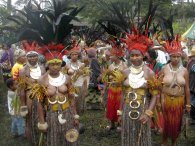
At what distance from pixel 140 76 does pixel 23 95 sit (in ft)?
6.83

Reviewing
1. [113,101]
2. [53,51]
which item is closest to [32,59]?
[53,51]

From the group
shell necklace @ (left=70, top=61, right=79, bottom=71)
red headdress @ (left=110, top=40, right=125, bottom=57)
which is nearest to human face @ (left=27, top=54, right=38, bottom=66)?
shell necklace @ (left=70, top=61, right=79, bottom=71)

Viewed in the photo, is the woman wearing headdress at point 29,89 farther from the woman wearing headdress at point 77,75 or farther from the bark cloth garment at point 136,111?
the bark cloth garment at point 136,111

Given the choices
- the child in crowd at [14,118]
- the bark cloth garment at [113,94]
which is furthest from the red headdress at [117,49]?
the child in crowd at [14,118]

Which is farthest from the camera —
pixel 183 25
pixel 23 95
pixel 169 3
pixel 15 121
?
pixel 183 25

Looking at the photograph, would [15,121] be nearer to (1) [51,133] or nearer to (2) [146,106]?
(1) [51,133]

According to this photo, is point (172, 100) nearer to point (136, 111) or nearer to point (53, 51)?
point (136, 111)

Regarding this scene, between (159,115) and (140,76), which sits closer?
(140,76)

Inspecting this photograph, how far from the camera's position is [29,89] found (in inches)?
251

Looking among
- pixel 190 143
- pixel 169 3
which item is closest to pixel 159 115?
pixel 190 143

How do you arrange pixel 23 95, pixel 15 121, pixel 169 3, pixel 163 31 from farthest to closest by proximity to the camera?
pixel 169 3
pixel 15 121
pixel 163 31
pixel 23 95

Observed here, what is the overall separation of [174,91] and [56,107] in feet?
6.84

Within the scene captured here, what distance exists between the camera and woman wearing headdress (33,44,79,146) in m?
5.34

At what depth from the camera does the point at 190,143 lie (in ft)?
23.8
